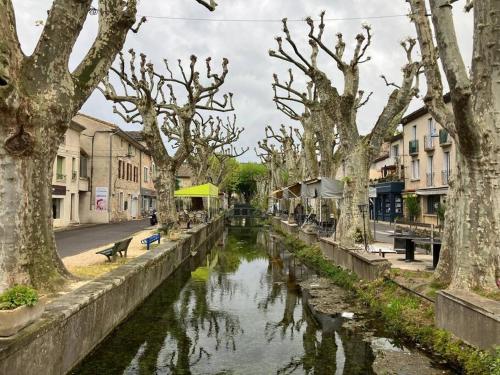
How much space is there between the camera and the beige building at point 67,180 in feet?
97.8

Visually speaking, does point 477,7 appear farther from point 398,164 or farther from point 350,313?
point 398,164

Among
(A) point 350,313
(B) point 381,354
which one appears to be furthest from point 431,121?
(B) point 381,354

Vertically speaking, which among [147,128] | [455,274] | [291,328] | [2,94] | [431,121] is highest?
[431,121]

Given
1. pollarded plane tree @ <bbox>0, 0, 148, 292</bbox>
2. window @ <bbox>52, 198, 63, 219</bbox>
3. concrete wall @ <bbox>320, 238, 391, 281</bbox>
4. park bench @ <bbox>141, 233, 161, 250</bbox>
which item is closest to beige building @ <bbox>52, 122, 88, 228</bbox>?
window @ <bbox>52, 198, 63, 219</bbox>

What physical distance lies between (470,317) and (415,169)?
3342cm

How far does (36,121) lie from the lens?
7.21 meters

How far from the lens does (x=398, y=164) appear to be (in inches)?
1663

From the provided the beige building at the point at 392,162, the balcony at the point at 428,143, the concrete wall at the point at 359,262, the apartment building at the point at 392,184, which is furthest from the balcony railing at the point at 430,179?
the concrete wall at the point at 359,262

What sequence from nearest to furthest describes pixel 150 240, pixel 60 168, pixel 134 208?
pixel 150 240, pixel 60 168, pixel 134 208

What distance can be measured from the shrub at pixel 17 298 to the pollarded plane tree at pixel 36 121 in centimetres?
193

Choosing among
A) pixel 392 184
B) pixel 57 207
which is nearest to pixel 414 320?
pixel 57 207

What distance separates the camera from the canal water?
6.85 metres

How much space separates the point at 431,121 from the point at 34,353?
33.8 m

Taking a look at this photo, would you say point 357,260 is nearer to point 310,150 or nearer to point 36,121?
point 36,121
